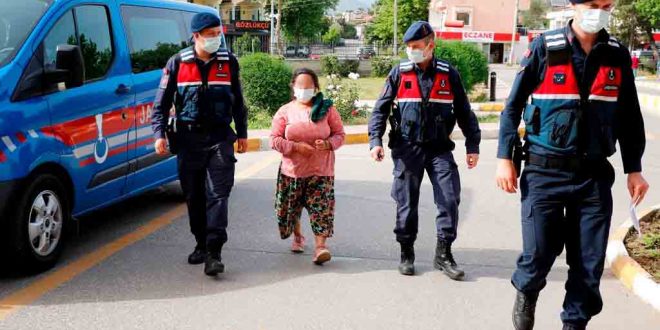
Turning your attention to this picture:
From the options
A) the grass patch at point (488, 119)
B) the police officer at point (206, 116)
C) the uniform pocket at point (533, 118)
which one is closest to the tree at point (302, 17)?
the grass patch at point (488, 119)

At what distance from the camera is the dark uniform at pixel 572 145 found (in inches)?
142

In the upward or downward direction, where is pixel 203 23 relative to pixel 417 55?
upward

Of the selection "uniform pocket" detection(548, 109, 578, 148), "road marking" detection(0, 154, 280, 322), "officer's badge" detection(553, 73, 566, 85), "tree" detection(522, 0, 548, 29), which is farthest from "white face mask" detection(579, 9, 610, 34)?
"tree" detection(522, 0, 548, 29)

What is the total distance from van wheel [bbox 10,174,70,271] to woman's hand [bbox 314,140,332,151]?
1.80 m

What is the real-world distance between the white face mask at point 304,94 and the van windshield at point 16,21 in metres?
1.84

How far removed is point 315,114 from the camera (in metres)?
5.38

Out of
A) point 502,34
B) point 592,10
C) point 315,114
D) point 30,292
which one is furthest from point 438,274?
point 502,34

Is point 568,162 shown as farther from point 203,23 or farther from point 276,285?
point 203,23

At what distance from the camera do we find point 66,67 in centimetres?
493

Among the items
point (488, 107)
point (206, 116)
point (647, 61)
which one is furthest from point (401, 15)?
point (206, 116)

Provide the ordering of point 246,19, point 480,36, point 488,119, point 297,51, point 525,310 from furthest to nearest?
point 246,19 → point 480,36 → point 297,51 → point 488,119 → point 525,310

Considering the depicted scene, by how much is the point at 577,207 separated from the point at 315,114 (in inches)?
87.6

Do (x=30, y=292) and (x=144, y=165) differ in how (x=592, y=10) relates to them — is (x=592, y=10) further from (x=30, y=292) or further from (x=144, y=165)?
(x=144, y=165)

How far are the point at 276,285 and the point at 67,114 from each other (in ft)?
6.10
